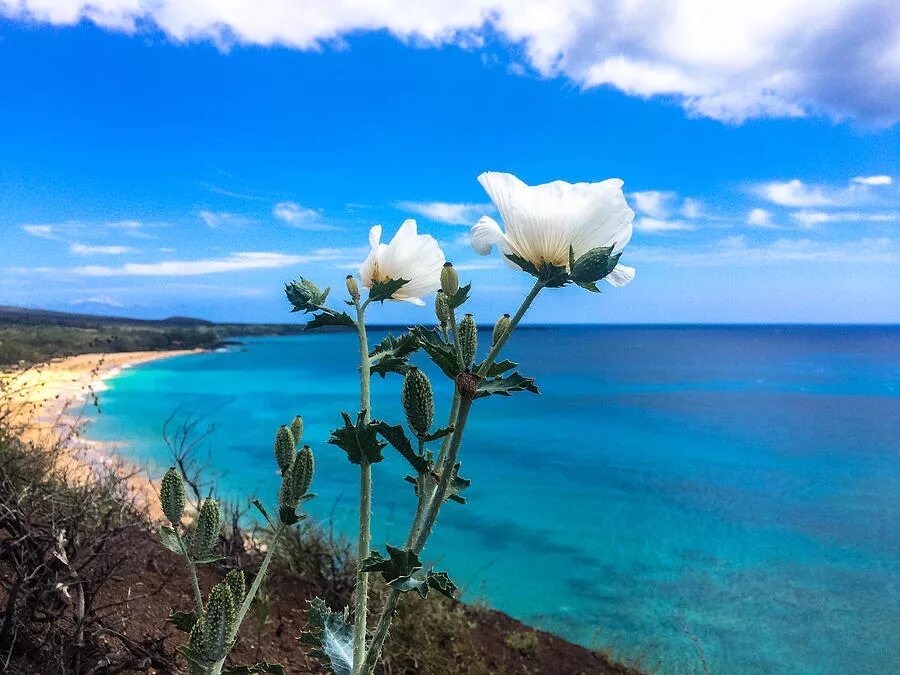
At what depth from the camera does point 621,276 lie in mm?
1188

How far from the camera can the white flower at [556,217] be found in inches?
42.3

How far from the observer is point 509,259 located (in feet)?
3.65

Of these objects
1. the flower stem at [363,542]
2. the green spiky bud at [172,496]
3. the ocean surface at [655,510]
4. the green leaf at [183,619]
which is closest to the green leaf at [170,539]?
the green spiky bud at [172,496]

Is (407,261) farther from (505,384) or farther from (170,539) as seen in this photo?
(170,539)

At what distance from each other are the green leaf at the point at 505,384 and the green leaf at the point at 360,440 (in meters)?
0.23

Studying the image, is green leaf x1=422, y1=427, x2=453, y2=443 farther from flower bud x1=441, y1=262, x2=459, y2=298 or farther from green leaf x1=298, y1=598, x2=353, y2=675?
green leaf x1=298, y1=598, x2=353, y2=675

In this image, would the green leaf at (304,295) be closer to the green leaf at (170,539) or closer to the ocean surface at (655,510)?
the green leaf at (170,539)

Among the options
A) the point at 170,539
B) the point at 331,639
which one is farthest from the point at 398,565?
the point at 170,539

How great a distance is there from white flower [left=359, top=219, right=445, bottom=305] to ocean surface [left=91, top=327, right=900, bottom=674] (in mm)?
4452

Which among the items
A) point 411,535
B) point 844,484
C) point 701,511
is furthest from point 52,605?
point 844,484

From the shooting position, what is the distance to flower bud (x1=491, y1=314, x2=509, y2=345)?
1.05 meters

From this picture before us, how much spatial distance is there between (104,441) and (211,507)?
14.9m

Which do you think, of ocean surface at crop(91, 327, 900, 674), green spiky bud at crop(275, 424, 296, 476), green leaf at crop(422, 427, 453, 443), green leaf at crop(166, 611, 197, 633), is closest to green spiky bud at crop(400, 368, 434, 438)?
green leaf at crop(422, 427, 453, 443)

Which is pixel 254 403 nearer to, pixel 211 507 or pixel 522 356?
pixel 211 507
